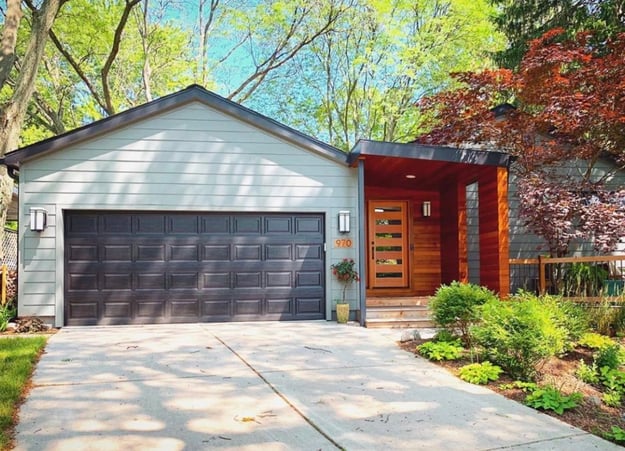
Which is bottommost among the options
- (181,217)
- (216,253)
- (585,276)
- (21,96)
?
(585,276)

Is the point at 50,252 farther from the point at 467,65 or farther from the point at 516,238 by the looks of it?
the point at 467,65

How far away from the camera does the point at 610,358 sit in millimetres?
4883

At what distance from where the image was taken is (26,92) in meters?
9.90

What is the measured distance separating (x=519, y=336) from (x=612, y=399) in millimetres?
874

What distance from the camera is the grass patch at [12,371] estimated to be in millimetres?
3373

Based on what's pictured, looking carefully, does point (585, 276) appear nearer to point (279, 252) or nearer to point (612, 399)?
point (279, 252)

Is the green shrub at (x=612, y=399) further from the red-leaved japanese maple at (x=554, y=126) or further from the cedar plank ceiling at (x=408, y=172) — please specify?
the cedar plank ceiling at (x=408, y=172)

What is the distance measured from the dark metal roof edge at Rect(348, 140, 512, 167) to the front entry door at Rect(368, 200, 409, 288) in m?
2.87

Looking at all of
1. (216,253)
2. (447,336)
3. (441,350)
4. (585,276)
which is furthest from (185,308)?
(585,276)

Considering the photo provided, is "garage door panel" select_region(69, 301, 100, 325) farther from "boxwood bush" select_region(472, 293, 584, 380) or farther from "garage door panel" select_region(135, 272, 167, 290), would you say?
"boxwood bush" select_region(472, 293, 584, 380)

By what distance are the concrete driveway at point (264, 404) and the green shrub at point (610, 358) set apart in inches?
55.7

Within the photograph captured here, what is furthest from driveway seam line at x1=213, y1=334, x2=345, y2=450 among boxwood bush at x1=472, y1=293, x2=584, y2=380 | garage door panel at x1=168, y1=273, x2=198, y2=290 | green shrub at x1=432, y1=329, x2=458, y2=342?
garage door panel at x1=168, y1=273, x2=198, y2=290

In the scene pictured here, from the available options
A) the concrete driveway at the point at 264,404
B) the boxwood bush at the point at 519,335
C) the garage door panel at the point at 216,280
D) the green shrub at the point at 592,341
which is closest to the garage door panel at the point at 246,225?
the garage door panel at the point at 216,280

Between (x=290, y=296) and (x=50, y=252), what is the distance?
397cm
